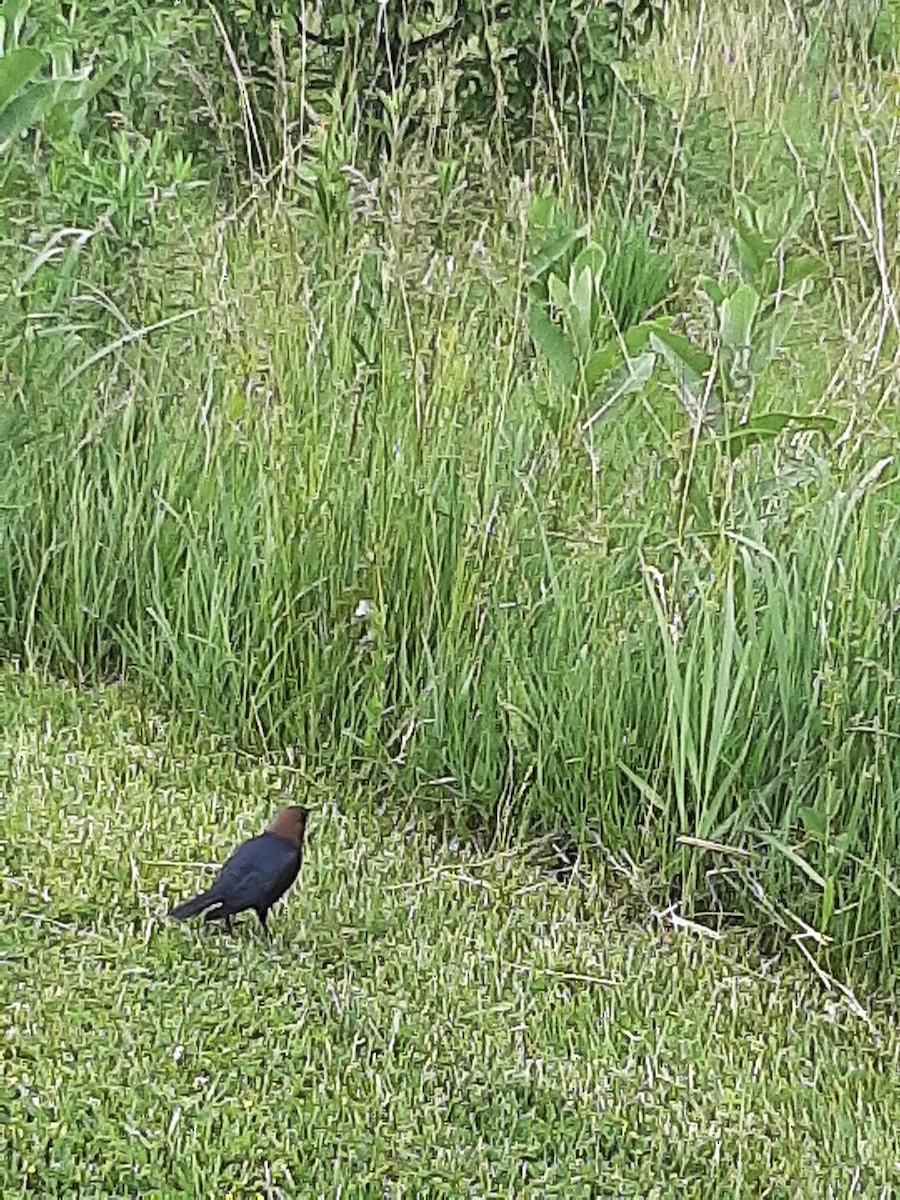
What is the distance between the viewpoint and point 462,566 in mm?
3430

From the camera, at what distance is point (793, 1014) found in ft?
9.01

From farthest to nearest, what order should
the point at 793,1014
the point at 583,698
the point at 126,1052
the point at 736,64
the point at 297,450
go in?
the point at 736,64 < the point at 297,450 < the point at 583,698 < the point at 793,1014 < the point at 126,1052

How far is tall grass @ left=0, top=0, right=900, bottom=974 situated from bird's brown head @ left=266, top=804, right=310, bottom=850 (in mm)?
509

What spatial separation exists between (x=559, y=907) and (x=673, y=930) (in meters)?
0.21

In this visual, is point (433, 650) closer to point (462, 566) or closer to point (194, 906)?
point (462, 566)

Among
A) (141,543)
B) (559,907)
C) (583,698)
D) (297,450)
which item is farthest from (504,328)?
(559,907)

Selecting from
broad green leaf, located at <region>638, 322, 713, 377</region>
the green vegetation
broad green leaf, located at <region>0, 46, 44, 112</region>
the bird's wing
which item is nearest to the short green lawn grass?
the green vegetation

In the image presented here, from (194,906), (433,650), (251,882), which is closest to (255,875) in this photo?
(251,882)

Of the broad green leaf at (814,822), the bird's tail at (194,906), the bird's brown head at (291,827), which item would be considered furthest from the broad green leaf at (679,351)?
the bird's tail at (194,906)

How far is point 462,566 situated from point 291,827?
2.69ft

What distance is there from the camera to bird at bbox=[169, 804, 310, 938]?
2676 mm

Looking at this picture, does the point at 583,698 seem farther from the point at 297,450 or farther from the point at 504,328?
the point at 504,328

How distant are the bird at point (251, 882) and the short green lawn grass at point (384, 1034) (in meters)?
0.08

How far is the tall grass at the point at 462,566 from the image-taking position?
3.05 m
